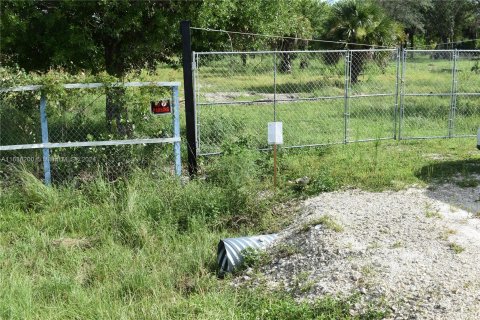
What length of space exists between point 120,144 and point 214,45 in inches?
157

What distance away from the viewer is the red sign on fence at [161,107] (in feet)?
27.3

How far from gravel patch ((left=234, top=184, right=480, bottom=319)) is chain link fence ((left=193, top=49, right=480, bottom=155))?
8.84ft

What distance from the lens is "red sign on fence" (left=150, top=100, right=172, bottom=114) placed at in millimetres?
8328

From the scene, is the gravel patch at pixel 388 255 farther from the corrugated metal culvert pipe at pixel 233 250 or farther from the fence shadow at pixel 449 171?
the fence shadow at pixel 449 171

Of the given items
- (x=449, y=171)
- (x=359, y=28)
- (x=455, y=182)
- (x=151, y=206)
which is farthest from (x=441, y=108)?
(x=151, y=206)

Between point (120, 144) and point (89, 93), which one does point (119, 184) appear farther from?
point (89, 93)

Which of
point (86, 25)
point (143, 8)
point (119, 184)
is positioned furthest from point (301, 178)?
point (86, 25)

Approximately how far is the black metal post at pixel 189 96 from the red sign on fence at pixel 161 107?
292 millimetres

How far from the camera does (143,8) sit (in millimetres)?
9555

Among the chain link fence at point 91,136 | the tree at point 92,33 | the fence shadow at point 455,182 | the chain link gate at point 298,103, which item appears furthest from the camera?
the chain link gate at point 298,103

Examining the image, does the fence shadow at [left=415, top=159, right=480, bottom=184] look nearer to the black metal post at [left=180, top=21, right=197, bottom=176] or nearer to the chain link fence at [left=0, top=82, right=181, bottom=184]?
the black metal post at [left=180, top=21, right=197, bottom=176]

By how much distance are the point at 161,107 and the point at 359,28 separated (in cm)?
1382

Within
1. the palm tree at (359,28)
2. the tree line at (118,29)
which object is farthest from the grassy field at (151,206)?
the palm tree at (359,28)

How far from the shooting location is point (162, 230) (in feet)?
22.6
